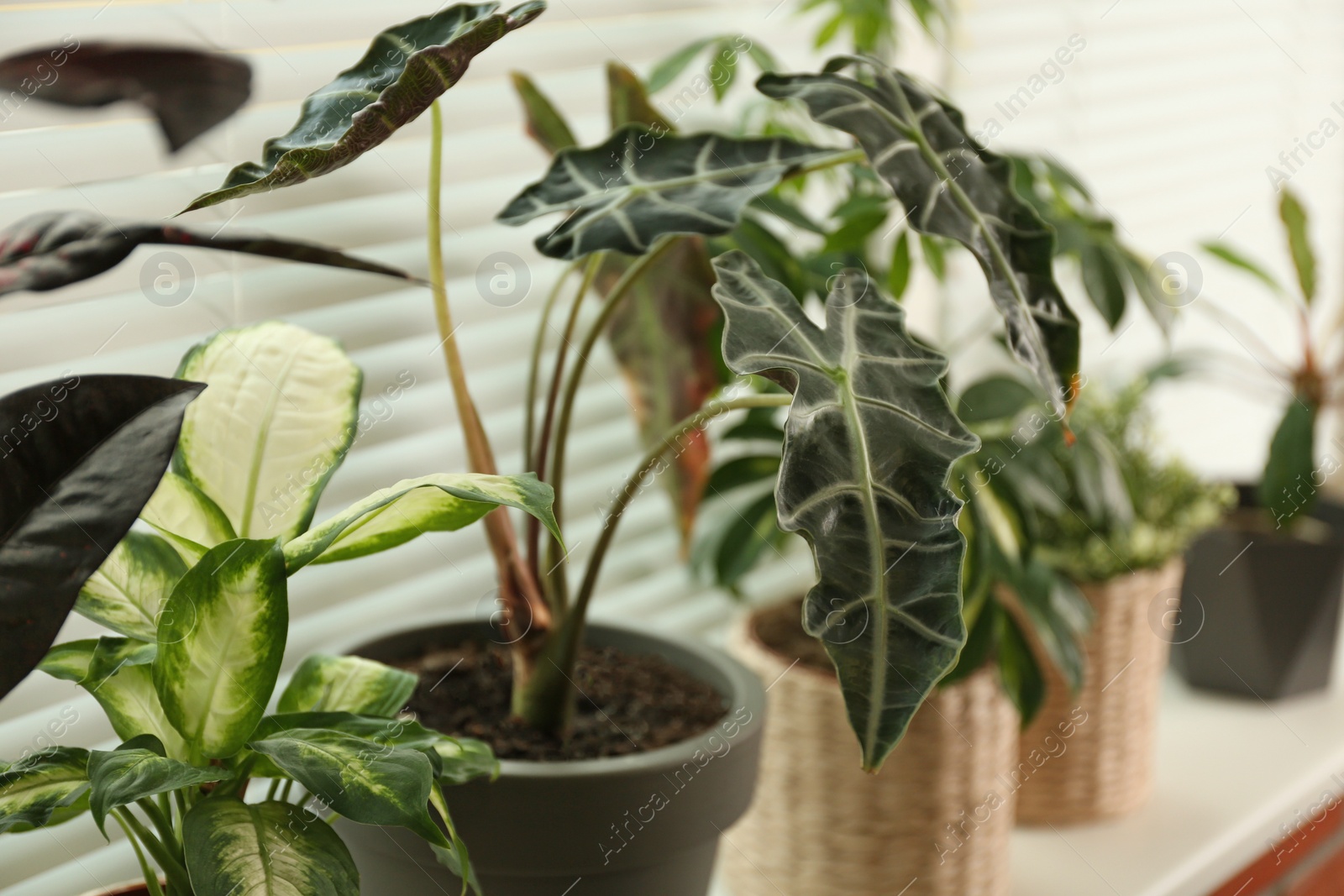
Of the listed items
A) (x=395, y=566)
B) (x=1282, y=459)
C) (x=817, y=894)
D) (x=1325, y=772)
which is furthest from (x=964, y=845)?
(x=1282, y=459)

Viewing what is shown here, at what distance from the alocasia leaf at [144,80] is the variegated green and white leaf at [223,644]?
240 millimetres

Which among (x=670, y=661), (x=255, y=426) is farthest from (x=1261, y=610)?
(x=255, y=426)

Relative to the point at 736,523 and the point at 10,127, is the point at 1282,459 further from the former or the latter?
the point at 10,127

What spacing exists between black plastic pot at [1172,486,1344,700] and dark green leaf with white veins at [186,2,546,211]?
3.81 feet

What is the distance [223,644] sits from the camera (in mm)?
517

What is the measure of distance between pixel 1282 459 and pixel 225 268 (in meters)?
1.18

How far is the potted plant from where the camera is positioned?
959 mm


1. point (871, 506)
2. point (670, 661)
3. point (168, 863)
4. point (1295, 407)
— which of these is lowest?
point (1295, 407)

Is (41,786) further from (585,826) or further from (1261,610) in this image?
(1261,610)

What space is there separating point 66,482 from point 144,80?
0.76 ft

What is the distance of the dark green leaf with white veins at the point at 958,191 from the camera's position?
24.5 inches

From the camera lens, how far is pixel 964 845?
0.92 meters

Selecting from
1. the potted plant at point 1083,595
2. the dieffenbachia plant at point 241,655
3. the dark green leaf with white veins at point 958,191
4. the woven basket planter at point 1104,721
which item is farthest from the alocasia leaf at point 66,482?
the woven basket planter at point 1104,721

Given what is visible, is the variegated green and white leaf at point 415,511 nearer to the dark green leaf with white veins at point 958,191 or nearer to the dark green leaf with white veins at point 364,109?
the dark green leaf with white veins at point 364,109
